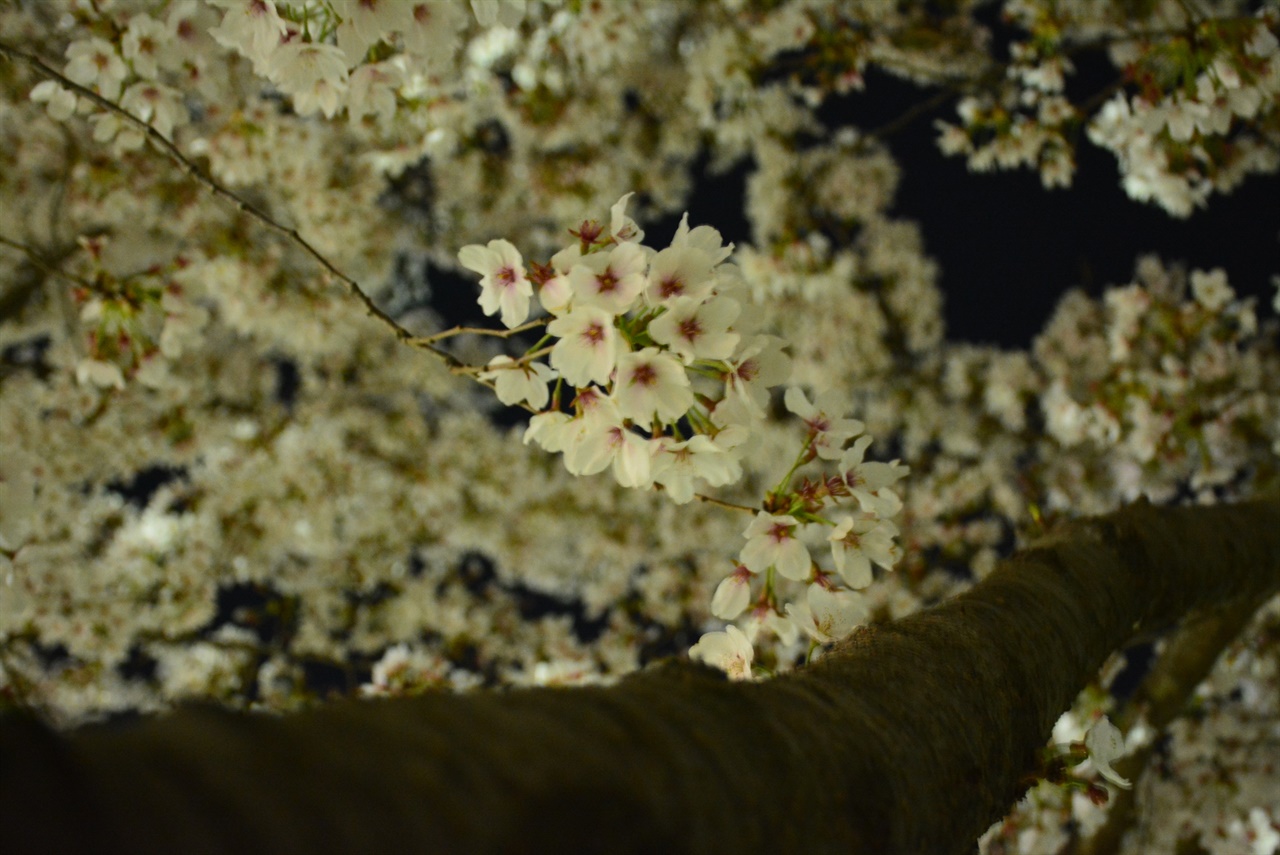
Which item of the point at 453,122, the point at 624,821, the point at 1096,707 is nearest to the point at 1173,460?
the point at 1096,707

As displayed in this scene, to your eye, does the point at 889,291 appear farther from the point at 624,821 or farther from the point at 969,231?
the point at 624,821

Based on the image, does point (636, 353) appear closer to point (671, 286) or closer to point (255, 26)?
point (671, 286)

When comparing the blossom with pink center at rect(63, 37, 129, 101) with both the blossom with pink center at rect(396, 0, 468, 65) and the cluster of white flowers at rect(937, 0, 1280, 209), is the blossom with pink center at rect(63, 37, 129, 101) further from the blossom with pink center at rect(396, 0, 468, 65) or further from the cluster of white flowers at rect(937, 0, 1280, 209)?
the cluster of white flowers at rect(937, 0, 1280, 209)

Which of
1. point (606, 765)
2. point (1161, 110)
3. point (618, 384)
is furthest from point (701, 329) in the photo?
point (1161, 110)

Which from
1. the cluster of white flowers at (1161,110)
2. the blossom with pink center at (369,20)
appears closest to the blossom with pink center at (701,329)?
the blossom with pink center at (369,20)

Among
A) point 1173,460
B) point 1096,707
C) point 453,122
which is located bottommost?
point 1096,707

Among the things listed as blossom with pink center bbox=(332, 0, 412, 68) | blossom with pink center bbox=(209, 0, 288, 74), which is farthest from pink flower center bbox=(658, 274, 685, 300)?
blossom with pink center bbox=(209, 0, 288, 74)
